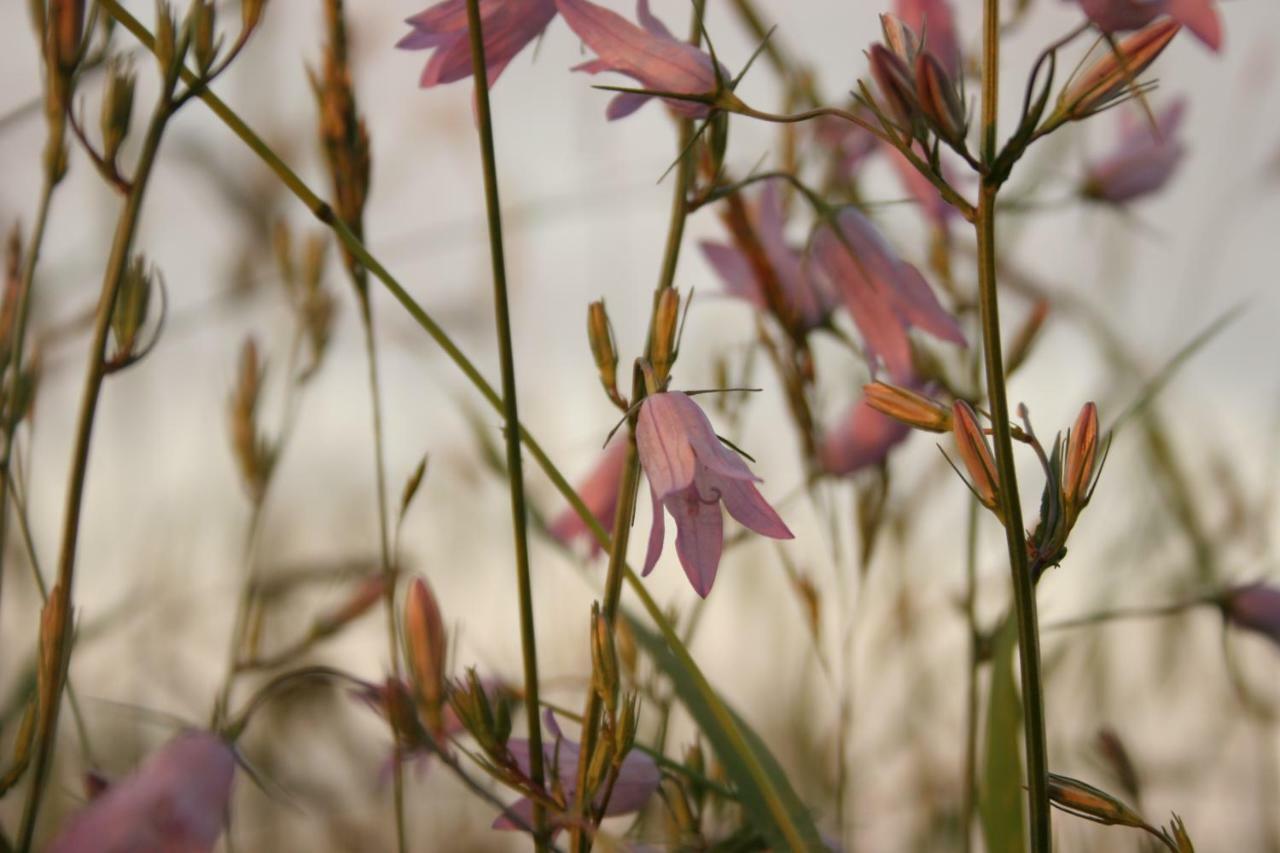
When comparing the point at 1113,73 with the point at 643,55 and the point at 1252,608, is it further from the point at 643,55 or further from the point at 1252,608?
the point at 1252,608

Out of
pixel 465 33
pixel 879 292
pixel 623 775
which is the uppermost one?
pixel 465 33

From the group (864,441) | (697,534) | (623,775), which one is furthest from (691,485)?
(864,441)

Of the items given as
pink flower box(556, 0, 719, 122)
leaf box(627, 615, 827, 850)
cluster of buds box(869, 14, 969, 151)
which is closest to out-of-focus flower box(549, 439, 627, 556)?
leaf box(627, 615, 827, 850)

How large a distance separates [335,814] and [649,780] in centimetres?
61

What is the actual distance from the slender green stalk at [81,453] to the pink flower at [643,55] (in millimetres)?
176

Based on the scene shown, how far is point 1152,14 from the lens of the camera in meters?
0.51

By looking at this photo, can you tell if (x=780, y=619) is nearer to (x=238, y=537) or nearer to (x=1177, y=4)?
(x=238, y=537)

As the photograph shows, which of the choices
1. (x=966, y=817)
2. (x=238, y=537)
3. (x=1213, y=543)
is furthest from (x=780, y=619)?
(x=966, y=817)

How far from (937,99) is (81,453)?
1.07 feet

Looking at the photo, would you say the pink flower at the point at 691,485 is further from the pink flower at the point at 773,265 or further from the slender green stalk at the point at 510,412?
the pink flower at the point at 773,265

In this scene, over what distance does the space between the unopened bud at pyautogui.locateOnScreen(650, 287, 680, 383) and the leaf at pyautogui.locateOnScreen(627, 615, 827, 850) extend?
11 cm

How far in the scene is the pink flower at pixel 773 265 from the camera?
2.74 feet

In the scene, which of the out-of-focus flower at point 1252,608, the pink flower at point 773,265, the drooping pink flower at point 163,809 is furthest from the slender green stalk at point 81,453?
the out-of-focus flower at point 1252,608

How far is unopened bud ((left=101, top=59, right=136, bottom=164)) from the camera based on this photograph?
0.54 metres
